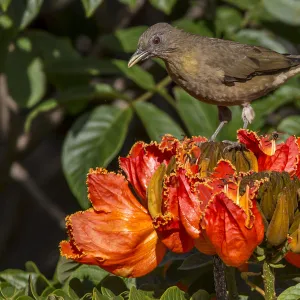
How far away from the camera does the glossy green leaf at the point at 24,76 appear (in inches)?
142

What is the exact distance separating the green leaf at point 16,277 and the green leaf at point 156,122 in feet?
3.84

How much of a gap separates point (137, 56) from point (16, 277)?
156 centimetres

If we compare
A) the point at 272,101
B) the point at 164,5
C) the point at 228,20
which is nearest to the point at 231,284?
the point at 164,5

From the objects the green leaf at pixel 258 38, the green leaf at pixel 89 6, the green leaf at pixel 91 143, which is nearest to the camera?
the green leaf at pixel 89 6

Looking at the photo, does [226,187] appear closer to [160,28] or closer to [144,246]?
[144,246]

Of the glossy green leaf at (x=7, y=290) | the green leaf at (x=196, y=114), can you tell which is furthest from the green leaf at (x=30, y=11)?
the glossy green leaf at (x=7, y=290)

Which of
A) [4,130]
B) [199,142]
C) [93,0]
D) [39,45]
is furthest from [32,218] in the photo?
[199,142]

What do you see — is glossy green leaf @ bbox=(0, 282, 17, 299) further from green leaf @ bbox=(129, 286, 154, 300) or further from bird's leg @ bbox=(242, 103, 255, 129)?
bird's leg @ bbox=(242, 103, 255, 129)

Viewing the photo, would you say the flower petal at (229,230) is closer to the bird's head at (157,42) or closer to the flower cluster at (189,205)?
the flower cluster at (189,205)

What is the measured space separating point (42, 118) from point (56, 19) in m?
0.91

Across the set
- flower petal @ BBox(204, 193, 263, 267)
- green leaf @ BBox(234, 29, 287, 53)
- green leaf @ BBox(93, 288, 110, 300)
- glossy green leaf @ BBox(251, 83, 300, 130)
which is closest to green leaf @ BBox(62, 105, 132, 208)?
glossy green leaf @ BBox(251, 83, 300, 130)

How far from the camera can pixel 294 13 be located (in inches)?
148

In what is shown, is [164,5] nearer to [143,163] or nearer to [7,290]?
[143,163]

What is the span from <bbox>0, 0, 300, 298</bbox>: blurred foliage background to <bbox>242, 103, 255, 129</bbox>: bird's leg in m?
0.04
